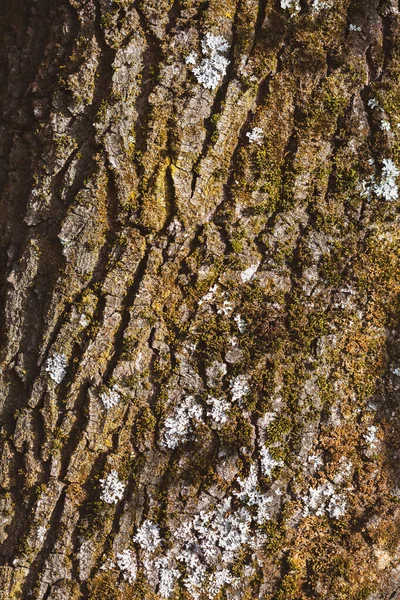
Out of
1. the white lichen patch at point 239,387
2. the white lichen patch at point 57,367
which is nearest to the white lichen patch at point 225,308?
the white lichen patch at point 239,387

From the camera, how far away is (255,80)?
5.78ft

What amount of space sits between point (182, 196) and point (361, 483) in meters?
1.05

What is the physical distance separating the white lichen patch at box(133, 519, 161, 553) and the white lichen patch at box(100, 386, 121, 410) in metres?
0.38

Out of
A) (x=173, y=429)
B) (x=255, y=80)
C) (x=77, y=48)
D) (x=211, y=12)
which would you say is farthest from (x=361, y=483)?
(x=77, y=48)

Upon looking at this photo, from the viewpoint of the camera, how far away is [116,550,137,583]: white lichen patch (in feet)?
5.54

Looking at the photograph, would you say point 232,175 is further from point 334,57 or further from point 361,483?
point 361,483

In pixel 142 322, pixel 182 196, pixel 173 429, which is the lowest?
pixel 173 429

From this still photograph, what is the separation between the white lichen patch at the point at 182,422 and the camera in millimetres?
1721

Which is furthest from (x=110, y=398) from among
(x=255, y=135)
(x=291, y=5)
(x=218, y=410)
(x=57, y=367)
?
(x=291, y=5)

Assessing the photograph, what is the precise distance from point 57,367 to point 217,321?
523 millimetres

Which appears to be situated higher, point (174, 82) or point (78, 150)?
point (174, 82)

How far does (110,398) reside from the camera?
172 cm

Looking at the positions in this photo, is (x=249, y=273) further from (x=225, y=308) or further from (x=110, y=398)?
(x=110, y=398)

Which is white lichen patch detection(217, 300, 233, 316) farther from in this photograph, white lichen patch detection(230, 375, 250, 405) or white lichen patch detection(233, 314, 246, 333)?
white lichen patch detection(230, 375, 250, 405)
